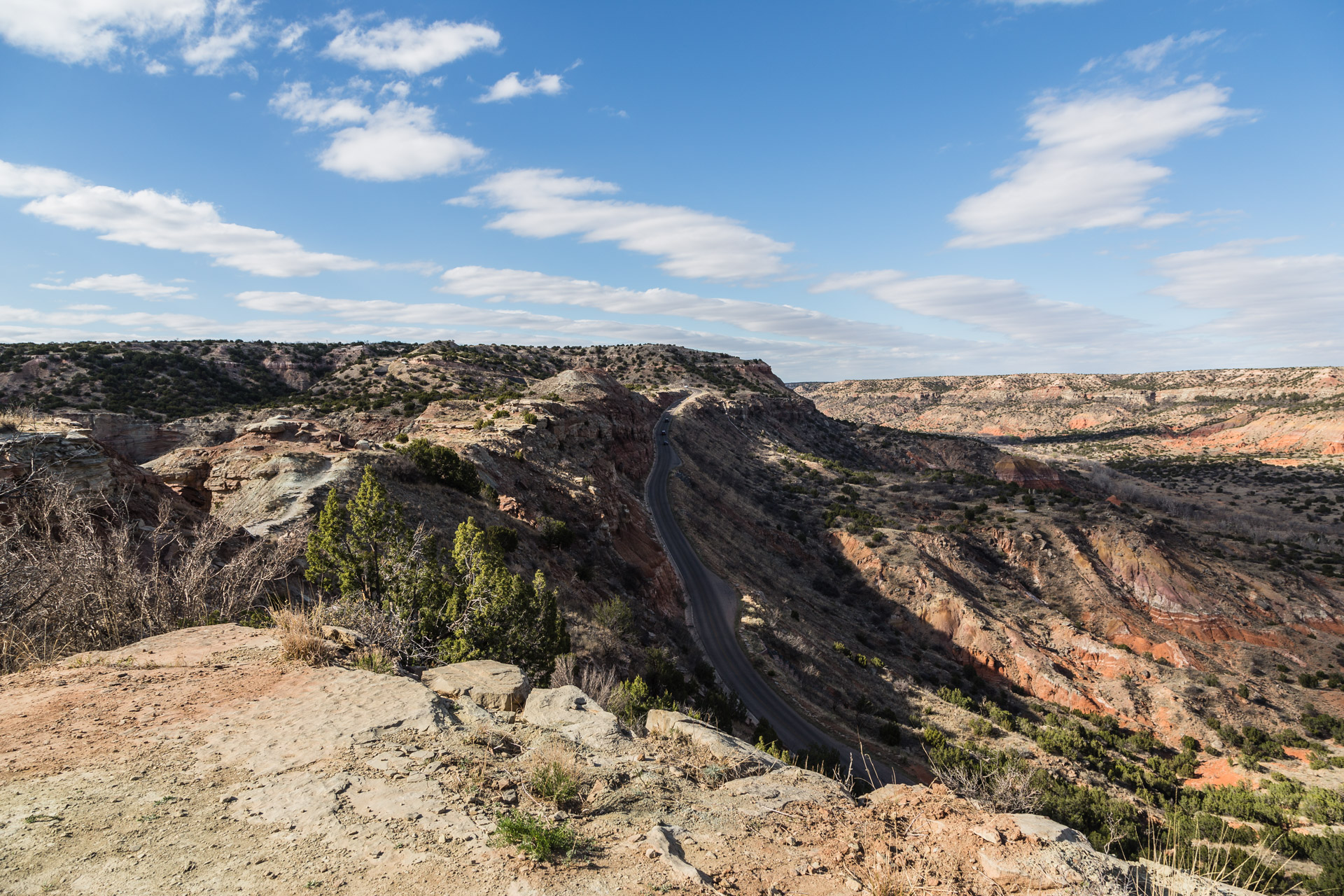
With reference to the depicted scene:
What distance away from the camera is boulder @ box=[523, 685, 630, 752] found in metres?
8.62

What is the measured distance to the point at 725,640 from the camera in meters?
36.3

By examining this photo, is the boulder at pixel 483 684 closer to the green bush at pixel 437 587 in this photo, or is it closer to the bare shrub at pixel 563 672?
the green bush at pixel 437 587

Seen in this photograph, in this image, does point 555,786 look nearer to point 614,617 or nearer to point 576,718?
point 576,718

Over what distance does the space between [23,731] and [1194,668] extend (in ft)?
199

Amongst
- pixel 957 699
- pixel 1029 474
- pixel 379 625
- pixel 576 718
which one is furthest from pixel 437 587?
pixel 1029 474

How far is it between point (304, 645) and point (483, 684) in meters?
3.26

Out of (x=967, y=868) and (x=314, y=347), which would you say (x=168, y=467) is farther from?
(x=314, y=347)

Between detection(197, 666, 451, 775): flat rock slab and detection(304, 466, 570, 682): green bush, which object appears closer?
detection(197, 666, 451, 775): flat rock slab

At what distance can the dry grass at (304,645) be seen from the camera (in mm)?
10156

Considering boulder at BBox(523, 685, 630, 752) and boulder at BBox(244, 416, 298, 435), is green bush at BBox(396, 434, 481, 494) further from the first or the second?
boulder at BBox(523, 685, 630, 752)

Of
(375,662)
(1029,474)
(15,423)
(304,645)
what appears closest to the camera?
(304,645)

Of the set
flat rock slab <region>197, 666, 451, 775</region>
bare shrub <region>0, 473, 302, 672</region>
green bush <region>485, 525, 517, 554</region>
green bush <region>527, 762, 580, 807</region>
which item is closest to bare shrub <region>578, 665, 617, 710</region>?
flat rock slab <region>197, 666, 451, 775</region>

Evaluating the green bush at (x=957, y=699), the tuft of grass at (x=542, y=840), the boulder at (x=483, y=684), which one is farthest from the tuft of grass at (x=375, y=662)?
the green bush at (x=957, y=699)

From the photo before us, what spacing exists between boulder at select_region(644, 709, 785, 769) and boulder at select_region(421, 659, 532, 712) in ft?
7.64
